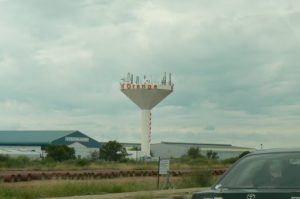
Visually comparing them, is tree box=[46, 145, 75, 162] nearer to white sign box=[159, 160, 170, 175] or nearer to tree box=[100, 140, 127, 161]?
tree box=[100, 140, 127, 161]

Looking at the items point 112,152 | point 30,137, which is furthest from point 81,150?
point 30,137

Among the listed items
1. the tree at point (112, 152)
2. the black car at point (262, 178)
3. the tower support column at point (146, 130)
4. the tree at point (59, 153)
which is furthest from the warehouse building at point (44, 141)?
the black car at point (262, 178)

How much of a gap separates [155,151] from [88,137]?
22248mm

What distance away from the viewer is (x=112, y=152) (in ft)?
399

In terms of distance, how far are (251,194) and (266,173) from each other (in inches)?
25.7

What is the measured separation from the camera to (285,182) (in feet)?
26.6

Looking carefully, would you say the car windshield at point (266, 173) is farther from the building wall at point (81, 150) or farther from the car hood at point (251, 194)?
the building wall at point (81, 150)

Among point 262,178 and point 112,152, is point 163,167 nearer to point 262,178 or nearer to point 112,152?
point 262,178

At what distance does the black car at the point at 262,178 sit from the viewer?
783cm

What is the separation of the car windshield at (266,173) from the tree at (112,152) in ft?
367

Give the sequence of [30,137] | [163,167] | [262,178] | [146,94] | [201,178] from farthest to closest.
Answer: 1. [30,137]
2. [146,94]
3. [201,178]
4. [163,167]
5. [262,178]

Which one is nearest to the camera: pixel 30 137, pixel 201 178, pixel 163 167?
pixel 163 167

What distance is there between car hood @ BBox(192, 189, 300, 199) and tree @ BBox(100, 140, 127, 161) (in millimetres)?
112477

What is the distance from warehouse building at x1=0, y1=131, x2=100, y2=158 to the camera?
133863mm
